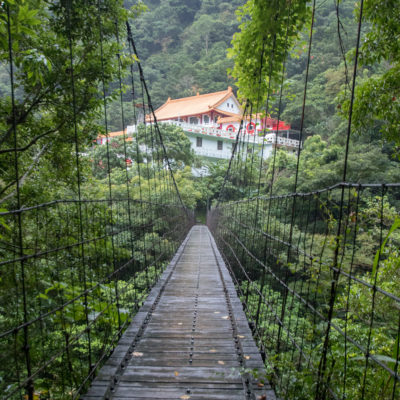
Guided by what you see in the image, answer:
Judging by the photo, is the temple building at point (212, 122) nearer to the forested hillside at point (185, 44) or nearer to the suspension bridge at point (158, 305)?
the forested hillside at point (185, 44)

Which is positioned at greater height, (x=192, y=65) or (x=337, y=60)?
(x=192, y=65)

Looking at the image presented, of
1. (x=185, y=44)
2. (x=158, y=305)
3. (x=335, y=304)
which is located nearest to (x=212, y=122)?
(x=185, y=44)

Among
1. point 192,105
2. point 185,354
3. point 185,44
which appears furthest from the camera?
point 185,44

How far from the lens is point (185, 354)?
169 cm

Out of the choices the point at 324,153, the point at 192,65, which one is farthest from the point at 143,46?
the point at 324,153

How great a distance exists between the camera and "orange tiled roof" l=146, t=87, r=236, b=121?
59.8 feet

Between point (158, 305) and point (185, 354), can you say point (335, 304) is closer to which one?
point (185, 354)

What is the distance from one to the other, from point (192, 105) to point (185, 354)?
1887 centimetres

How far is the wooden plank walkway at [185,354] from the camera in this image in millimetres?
1355

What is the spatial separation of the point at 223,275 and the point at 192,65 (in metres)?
20.7

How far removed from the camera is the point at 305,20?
2227mm

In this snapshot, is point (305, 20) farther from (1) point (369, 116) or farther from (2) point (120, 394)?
(2) point (120, 394)

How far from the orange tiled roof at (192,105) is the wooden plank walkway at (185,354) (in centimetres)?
1648

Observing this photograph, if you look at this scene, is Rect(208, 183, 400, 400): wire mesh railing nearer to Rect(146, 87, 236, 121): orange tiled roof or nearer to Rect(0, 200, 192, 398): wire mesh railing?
Rect(0, 200, 192, 398): wire mesh railing
